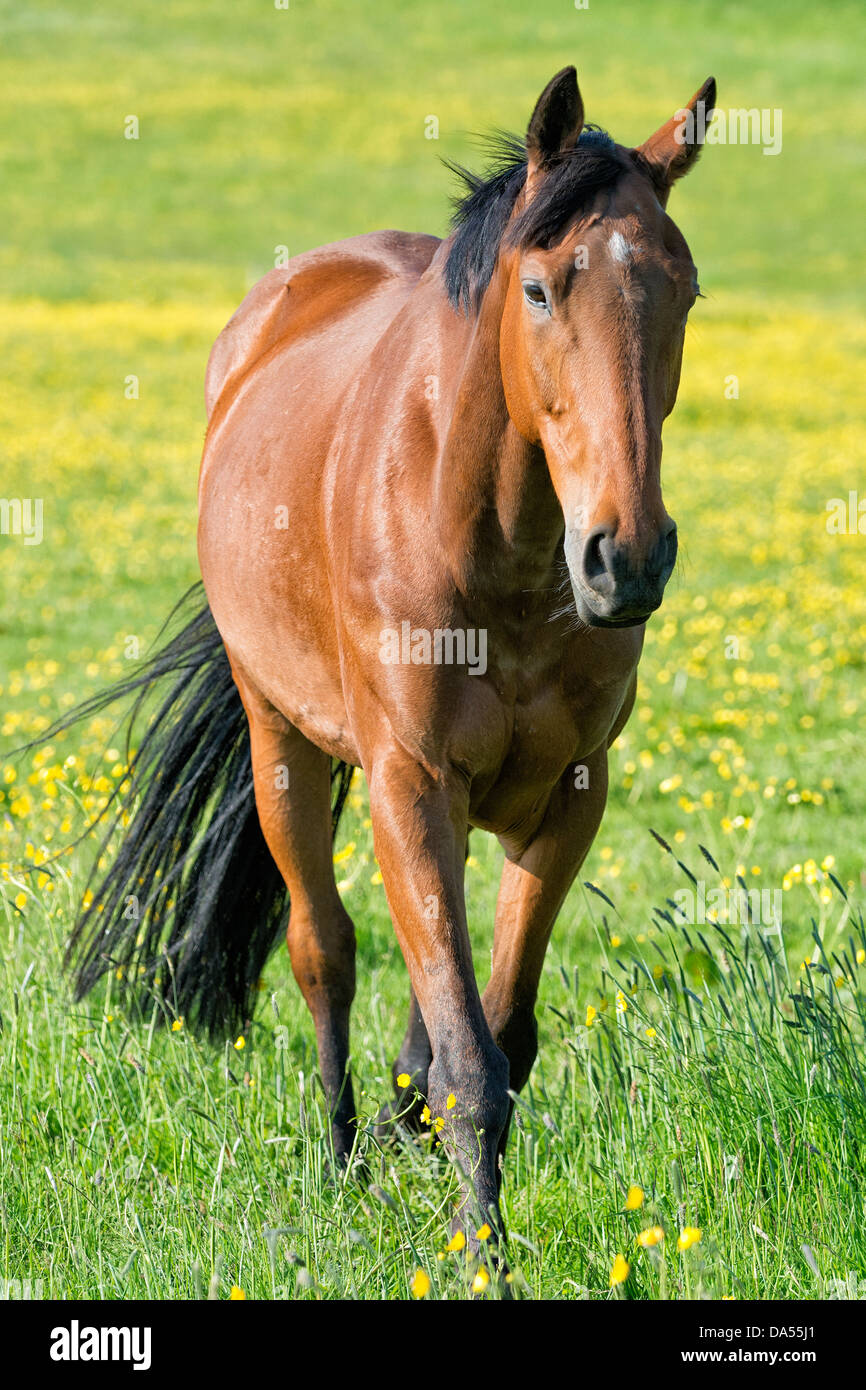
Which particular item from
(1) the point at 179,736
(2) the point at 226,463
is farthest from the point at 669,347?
(1) the point at 179,736

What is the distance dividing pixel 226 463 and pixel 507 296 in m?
1.72

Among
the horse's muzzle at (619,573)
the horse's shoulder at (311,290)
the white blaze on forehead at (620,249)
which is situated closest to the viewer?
the horse's muzzle at (619,573)

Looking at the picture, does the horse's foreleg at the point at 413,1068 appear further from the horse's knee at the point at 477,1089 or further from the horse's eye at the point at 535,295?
the horse's eye at the point at 535,295

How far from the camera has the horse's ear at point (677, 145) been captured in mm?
2812

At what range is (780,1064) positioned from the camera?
3.29 meters

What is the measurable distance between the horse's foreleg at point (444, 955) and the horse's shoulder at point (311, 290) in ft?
5.89

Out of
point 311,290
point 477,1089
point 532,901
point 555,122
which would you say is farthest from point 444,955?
point 311,290

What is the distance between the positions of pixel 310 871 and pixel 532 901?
1022 millimetres

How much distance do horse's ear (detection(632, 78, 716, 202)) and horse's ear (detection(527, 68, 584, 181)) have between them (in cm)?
13

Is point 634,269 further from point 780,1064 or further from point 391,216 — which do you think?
point 391,216

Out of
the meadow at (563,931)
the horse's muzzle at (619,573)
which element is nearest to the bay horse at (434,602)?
the horse's muzzle at (619,573)

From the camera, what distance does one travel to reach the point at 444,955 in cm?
302

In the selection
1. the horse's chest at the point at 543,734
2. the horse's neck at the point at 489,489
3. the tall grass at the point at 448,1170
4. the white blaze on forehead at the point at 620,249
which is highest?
the white blaze on forehead at the point at 620,249

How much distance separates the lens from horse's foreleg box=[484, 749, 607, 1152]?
345cm
